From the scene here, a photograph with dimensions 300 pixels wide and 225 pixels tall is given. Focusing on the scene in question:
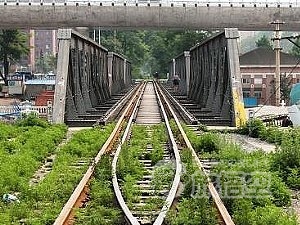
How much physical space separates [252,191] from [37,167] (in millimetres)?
4585

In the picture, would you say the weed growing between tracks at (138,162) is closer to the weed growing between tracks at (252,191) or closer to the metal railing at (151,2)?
the weed growing between tracks at (252,191)

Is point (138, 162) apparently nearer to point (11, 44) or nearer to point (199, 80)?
point (199, 80)

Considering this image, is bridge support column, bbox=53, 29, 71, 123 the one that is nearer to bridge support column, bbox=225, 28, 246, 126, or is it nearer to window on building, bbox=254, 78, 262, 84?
bridge support column, bbox=225, 28, 246, 126

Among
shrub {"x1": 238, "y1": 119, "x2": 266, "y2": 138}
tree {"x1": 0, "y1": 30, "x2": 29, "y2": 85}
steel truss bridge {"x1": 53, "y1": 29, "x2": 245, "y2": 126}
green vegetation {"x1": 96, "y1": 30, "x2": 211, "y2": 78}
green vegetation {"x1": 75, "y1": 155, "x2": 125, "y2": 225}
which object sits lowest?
green vegetation {"x1": 75, "y1": 155, "x2": 125, "y2": 225}

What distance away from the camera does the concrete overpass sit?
1876 inches

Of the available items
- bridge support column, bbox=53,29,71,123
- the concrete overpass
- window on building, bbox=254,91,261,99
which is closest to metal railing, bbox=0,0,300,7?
the concrete overpass

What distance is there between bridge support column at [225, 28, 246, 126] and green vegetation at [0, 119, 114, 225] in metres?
4.44

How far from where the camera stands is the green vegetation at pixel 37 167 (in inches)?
292

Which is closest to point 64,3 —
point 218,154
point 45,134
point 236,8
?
point 236,8

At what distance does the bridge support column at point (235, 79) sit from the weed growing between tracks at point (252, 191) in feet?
26.1

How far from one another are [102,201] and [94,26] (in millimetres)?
41889

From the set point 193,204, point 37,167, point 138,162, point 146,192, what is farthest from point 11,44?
point 193,204

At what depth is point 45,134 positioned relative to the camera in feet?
48.3

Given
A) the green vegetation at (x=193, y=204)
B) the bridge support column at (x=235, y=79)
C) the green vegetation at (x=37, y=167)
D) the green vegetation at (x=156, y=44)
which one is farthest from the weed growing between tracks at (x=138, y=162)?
the green vegetation at (x=156, y=44)
